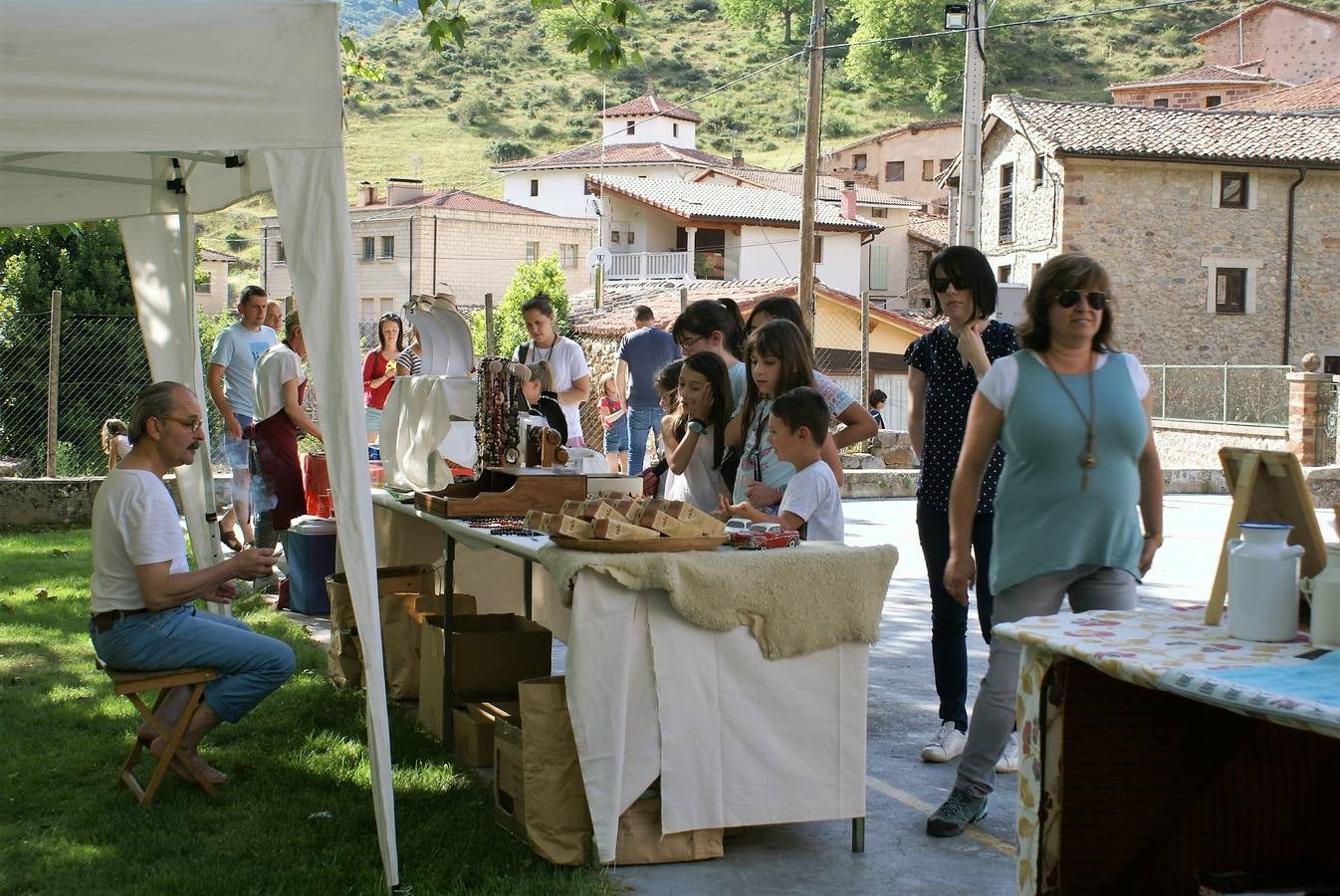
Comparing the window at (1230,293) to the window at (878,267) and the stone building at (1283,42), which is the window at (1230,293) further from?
the stone building at (1283,42)

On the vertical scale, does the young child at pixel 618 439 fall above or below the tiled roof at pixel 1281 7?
below

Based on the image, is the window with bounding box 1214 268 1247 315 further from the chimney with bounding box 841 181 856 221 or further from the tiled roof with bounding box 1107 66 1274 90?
the tiled roof with bounding box 1107 66 1274 90

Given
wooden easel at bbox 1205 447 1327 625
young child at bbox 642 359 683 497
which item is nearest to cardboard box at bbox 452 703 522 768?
young child at bbox 642 359 683 497

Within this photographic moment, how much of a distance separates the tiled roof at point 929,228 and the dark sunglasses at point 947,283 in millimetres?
46747

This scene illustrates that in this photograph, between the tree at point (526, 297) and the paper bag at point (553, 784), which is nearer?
the paper bag at point (553, 784)

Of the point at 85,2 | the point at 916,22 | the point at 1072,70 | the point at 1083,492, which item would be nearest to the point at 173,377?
the point at 85,2

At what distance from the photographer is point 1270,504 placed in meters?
2.72

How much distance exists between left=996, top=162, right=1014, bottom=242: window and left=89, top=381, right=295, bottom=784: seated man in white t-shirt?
3351cm

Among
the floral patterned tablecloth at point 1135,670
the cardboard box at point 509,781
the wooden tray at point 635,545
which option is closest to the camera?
the floral patterned tablecloth at point 1135,670

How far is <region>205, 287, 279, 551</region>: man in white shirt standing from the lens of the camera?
8.53 metres

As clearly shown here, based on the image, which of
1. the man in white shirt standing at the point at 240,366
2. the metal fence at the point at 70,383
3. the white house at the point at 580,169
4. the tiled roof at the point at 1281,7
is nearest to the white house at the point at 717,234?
the white house at the point at 580,169

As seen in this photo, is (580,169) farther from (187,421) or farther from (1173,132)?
(187,421)

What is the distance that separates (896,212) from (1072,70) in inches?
1483

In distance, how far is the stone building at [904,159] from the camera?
63.0 meters
